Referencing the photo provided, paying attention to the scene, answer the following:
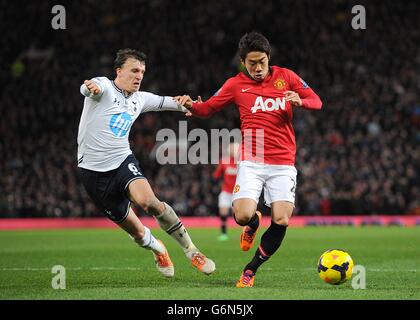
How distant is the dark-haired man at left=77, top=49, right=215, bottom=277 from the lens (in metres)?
8.62

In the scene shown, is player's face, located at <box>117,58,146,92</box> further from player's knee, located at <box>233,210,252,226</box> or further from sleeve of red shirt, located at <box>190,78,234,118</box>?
player's knee, located at <box>233,210,252,226</box>

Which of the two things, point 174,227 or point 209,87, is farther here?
point 209,87

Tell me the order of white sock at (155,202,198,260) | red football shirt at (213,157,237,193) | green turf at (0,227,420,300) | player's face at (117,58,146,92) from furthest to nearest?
red football shirt at (213,157,237,193)
player's face at (117,58,146,92)
white sock at (155,202,198,260)
green turf at (0,227,420,300)

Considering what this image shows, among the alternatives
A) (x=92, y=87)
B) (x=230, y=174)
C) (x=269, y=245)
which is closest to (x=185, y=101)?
(x=92, y=87)

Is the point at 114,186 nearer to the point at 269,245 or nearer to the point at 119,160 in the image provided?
the point at 119,160

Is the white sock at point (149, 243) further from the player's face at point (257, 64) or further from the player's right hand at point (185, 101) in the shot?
the player's face at point (257, 64)

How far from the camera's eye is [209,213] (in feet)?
85.3

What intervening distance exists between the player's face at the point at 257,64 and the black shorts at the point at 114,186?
1.75 m

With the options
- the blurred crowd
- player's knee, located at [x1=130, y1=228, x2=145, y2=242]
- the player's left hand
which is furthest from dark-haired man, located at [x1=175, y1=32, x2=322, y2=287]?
the blurred crowd

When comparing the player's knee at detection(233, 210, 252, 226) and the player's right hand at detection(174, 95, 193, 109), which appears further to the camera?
the player's right hand at detection(174, 95, 193, 109)

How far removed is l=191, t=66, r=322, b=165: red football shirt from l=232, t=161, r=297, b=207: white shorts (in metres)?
0.08

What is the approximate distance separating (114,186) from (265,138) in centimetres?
184

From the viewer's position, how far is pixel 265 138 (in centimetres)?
862
